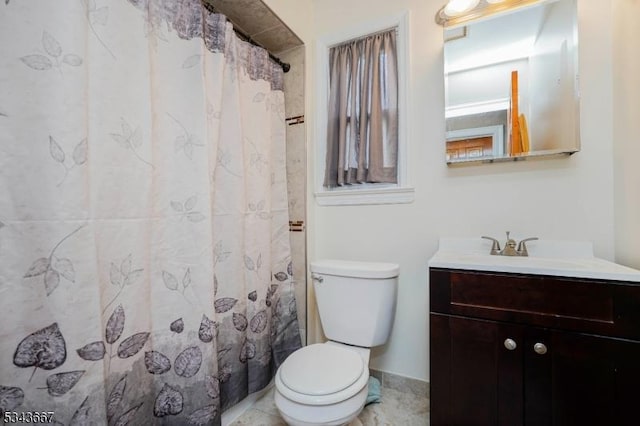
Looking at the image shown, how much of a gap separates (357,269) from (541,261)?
0.75 metres

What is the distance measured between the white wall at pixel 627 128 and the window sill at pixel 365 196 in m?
0.83

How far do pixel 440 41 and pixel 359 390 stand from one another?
5.65 feet

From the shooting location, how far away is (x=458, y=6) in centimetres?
138

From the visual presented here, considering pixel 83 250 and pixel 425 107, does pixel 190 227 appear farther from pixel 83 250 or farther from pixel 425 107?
pixel 425 107

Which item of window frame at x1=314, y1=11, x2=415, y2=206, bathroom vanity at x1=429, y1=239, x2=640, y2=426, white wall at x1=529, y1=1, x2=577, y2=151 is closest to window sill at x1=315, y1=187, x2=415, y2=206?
window frame at x1=314, y1=11, x2=415, y2=206

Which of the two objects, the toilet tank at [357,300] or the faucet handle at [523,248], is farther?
the toilet tank at [357,300]

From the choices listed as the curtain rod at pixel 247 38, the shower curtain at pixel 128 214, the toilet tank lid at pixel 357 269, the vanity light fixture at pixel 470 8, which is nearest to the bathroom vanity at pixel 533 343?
the toilet tank lid at pixel 357 269

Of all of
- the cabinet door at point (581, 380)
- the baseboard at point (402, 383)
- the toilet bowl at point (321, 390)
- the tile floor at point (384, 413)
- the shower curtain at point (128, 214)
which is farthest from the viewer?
the baseboard at point (402, 383)

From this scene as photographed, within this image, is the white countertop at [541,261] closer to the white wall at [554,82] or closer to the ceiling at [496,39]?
the white wall at [554,82]

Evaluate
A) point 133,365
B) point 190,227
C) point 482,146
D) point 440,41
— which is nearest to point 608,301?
point 482,146

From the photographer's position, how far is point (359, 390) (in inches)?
41.4

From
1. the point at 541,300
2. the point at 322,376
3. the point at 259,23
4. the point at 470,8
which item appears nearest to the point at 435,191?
the point at 541,300

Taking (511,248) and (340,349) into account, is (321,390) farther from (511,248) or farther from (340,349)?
(511,248)

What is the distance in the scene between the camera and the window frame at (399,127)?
1.55 metres
